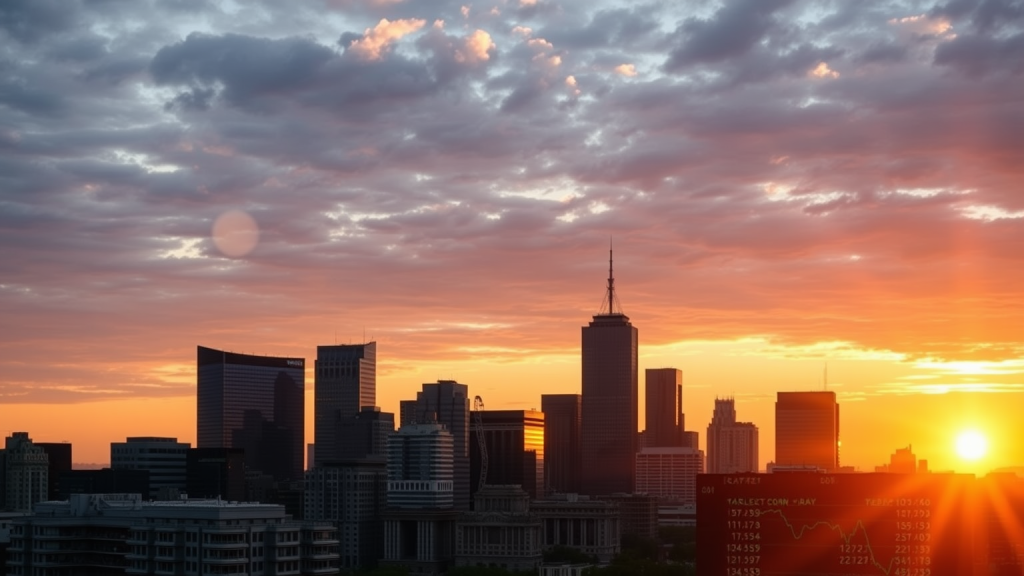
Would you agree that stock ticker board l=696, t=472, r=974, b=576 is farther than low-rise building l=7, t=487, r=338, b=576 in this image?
No

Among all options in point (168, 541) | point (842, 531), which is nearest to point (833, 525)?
point (842, 531)

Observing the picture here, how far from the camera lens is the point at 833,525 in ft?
343

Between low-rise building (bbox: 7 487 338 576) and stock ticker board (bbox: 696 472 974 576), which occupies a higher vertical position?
stock ticker board (bbox: 696 472 974 576)

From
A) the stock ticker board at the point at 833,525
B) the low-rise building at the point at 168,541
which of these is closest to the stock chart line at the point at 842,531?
the stock ticker board at the point at 833,525

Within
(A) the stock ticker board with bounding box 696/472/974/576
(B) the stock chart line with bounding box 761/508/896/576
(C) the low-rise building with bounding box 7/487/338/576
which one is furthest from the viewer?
(C) the low-rise building with bounding box 7/487/338/576

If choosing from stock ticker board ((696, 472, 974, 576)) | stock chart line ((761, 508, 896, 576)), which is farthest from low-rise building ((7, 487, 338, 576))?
stock chart line ((761, 508, 896, 576))

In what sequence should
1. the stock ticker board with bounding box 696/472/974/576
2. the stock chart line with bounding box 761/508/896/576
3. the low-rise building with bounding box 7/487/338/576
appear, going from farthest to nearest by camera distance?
the low-rise building with bounding box 7/487/338/576 < the stock chart line with bounding box 761/508/896/576 < the stock ticker board with bounding box 696/472/974/576

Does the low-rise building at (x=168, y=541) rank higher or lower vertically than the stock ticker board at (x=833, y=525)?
lower

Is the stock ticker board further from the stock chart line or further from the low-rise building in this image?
the low-rise building

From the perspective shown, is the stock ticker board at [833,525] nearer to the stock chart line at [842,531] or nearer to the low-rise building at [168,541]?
the stock chart line at [842,531]

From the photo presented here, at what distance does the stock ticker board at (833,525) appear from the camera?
4045 inches

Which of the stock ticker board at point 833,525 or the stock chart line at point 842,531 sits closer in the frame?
the stock ticker board at point 833,525

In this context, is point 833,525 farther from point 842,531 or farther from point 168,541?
point 168,541

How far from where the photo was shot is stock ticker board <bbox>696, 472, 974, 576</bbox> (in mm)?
102750
